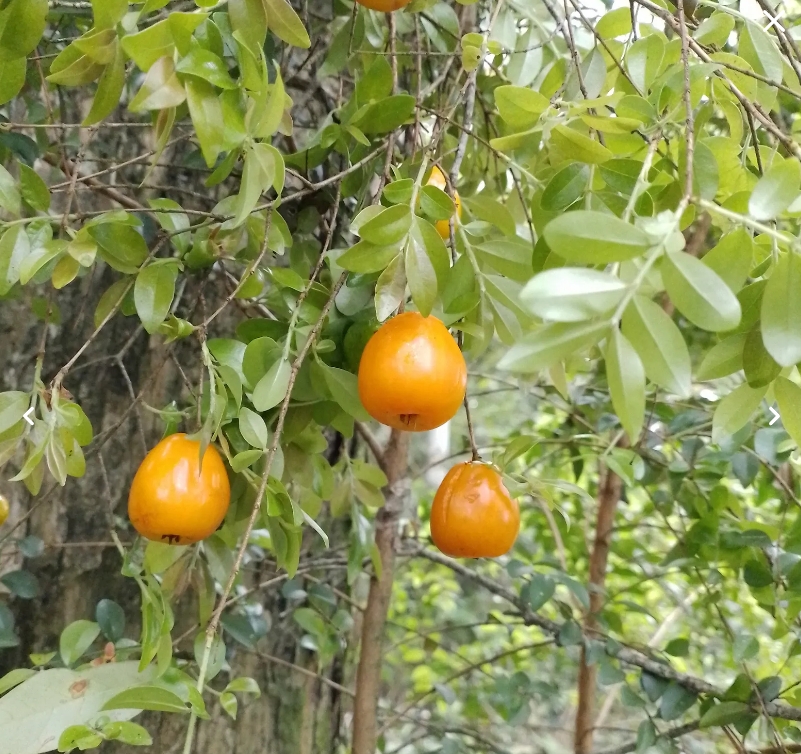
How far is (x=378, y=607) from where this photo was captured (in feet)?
3.47

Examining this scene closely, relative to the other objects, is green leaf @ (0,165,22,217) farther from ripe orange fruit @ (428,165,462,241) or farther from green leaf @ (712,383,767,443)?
green leaf @ (712,383,767,443)

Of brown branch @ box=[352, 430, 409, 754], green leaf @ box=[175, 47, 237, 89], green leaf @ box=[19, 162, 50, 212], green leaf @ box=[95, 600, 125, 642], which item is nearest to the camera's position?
green leaf @ box=[175, 47, 237, 89]

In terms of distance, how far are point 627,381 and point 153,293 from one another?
452 mm

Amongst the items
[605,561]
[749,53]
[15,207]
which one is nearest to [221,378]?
[15,207]

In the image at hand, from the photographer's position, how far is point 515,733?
2504mm

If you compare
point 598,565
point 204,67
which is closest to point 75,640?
point 204,67

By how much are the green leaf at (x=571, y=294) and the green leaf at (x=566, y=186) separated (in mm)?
201

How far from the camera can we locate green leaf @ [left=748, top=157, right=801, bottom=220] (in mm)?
412

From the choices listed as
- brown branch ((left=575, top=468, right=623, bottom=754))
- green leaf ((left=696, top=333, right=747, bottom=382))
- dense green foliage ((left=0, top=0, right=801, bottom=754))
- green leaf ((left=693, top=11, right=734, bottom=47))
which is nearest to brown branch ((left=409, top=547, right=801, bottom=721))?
dense green foliage ((left=0, top=0, right=801, bottom=754))

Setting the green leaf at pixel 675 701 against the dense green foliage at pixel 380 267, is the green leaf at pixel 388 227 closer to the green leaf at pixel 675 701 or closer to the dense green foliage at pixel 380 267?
the dense green foliage at pixel 380 267

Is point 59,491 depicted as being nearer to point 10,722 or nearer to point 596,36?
point 10,722

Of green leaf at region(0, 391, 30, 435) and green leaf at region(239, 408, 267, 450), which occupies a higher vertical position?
green leaf at region(239, 408, 267, 450)

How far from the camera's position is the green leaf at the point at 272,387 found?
21.1 inches

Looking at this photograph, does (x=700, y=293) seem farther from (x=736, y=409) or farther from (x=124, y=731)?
(x=124, y=731)
